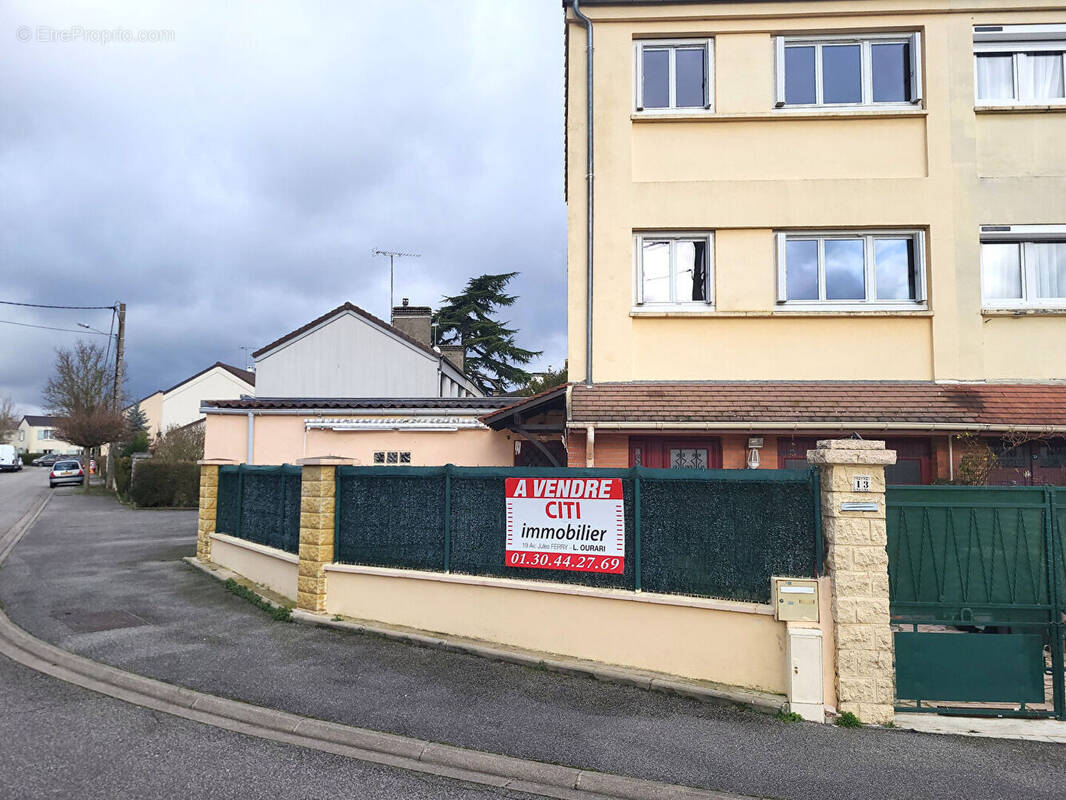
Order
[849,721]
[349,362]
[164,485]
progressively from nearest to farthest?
[849,721] < [164,485] < [349,362]

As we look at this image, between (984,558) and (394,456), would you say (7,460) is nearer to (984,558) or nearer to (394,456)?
(394,456)

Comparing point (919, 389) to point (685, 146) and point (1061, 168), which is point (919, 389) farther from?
point (685, 146)

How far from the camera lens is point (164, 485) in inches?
1077

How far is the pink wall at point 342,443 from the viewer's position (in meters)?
16.1

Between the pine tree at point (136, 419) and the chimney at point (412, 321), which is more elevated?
the chimney at point (412, 321)

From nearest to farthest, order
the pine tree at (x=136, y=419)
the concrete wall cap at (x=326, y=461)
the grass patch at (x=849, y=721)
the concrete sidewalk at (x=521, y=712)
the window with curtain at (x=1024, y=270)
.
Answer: the concrete sidewalk at (x=521, y=712) < the grass patch at (x=849, y=721) < the concrete wall cap at (x=326, y=461) < the window with curtain at (x=1024, y=270) < the pine tree at (x=136, y=419)

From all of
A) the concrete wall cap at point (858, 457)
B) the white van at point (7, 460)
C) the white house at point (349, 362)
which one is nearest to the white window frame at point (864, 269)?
the concrete wall cap at point (858, 457)

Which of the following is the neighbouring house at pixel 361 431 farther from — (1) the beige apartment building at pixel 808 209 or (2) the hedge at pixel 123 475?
(2) the hedge at pixel 123 475

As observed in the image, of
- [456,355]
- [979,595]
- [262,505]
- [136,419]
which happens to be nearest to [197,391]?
[136,419]

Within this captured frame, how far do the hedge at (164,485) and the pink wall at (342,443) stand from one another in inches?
453

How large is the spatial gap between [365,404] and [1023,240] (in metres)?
13.0

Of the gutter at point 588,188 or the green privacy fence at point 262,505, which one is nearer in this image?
the green privacy fence at point 262,505

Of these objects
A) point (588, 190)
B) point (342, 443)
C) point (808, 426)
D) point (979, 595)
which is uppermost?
point (588, 190)

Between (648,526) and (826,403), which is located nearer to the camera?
(648,526)
